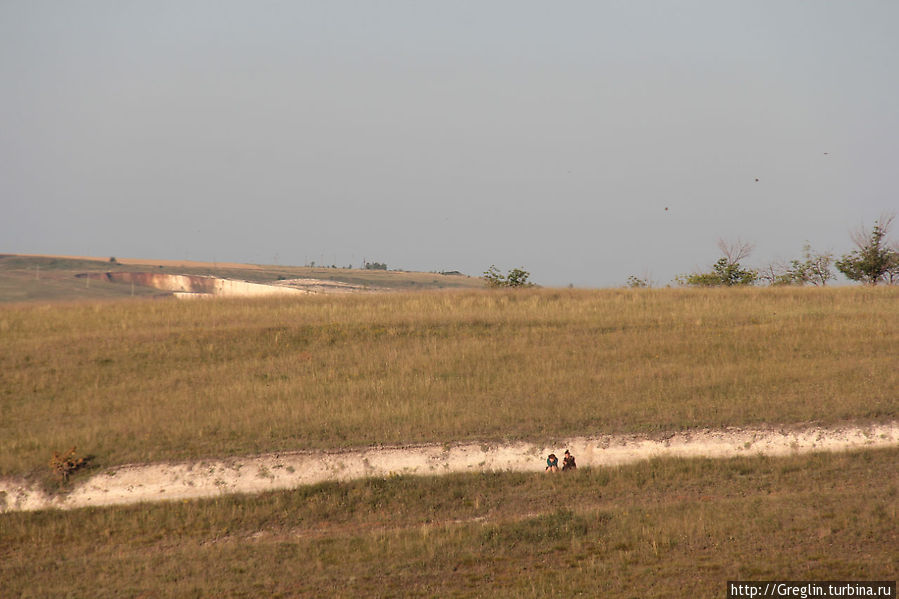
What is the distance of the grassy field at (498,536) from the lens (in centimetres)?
1147

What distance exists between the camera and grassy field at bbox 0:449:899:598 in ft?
37.6

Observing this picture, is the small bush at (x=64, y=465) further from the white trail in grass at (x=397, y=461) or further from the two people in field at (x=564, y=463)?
the two people in field at (x=564, y=463)

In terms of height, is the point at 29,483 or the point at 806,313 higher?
the point at 806,313

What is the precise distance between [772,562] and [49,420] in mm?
17906

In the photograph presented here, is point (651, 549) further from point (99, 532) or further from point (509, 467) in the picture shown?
point (99, 532)

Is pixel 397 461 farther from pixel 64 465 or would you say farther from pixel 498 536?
pixel 64 465

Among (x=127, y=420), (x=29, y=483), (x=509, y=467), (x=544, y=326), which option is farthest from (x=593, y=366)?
(x=29, y=483)

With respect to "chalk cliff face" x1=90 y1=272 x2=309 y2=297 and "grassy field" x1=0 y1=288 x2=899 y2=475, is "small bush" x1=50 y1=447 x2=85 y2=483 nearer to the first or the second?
"grassy field" x1=0 y1=288 x2=899 y2=475

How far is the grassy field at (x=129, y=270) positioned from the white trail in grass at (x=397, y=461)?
1924 inches

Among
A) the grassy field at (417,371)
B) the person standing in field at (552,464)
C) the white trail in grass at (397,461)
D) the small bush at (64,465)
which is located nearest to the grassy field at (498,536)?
the person standing in field at (552,464)

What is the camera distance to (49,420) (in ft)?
64.8

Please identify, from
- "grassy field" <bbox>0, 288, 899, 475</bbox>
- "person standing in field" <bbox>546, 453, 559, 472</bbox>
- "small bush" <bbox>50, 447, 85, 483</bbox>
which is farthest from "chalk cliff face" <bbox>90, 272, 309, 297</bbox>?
"person standing in field" <bbox>546, 453, 559, 472</bbox>

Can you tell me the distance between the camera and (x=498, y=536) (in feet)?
43.2

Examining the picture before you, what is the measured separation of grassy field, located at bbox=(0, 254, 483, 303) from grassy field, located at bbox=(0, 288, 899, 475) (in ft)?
124
